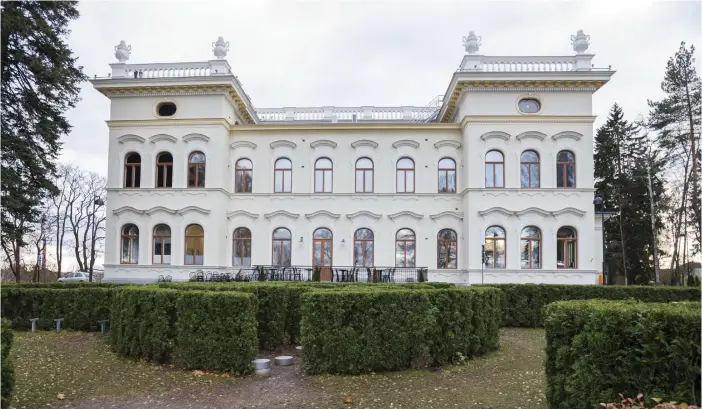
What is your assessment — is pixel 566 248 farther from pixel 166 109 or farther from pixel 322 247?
pixel 166 109

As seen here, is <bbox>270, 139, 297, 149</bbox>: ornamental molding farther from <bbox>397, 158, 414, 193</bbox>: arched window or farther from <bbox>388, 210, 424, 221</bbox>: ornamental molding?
<bbox>388, 210, 424, 221</bbox>: ornamental molding

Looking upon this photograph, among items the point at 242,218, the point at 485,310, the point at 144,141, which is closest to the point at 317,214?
the point at 242,218

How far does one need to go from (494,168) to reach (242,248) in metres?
13.3

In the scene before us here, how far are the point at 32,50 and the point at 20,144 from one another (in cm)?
396

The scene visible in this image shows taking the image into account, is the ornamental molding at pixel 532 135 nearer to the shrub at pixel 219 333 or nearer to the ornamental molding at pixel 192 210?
the ornamental molding at pixel 192 210

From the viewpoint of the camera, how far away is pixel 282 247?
1068 inches

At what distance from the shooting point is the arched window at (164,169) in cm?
2694

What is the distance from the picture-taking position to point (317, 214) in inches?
1062

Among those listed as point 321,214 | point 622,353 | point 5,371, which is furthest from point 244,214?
point 622,353

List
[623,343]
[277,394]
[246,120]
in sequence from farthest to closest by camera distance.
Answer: [246,120]
[277,394]
[623,343]

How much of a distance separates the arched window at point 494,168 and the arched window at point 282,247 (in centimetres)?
1041

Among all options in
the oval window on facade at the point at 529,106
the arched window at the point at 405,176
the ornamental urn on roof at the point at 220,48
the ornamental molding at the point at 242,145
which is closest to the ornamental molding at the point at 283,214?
the ornamental molding at the point at 242,145

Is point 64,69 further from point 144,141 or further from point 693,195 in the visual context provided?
point 693,195

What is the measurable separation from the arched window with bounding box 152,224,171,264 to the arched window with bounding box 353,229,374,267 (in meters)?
9.37
